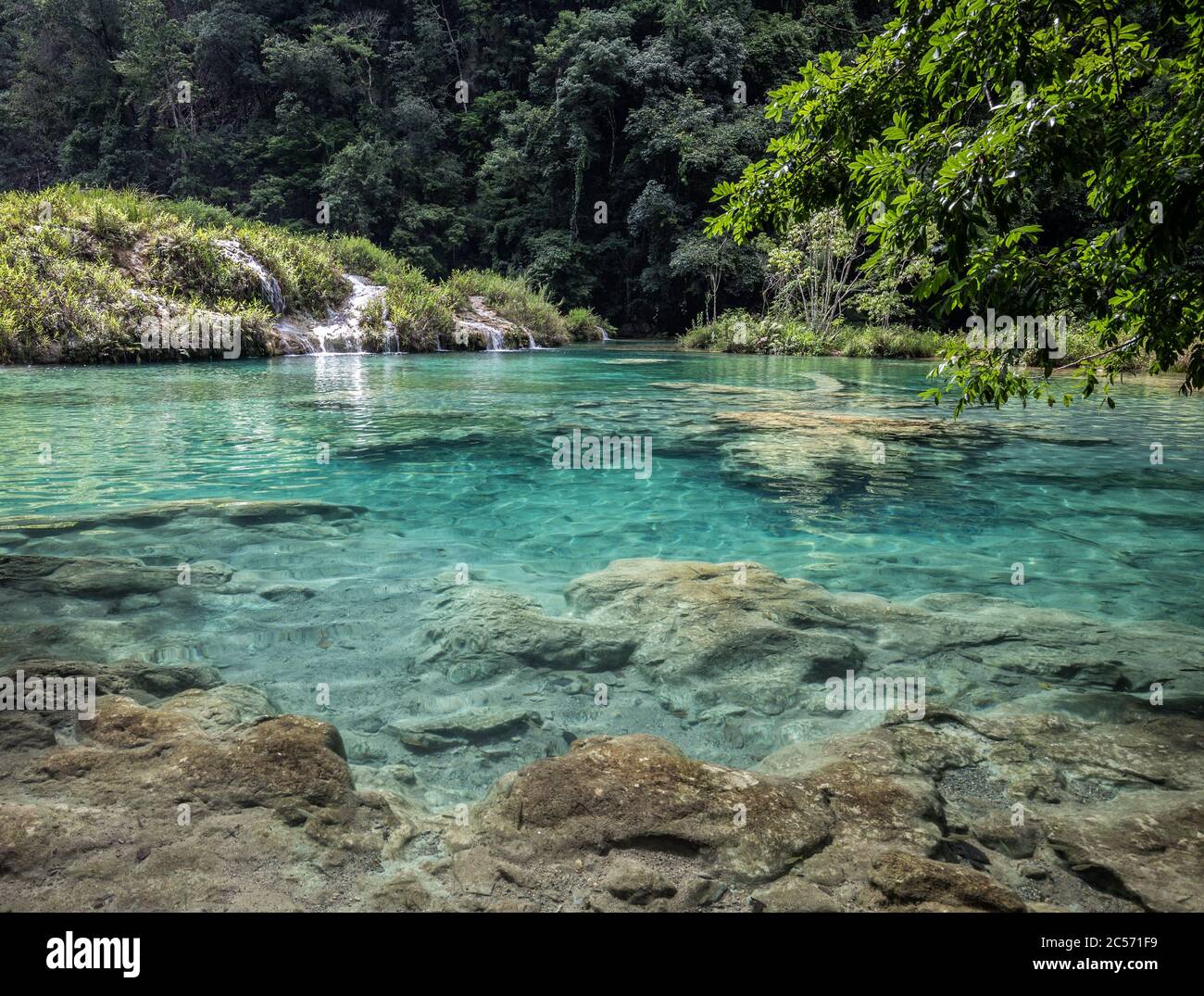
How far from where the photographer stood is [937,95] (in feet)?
11.8

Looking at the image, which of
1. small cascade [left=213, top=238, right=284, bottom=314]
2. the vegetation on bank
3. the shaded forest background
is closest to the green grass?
the shaded forest background

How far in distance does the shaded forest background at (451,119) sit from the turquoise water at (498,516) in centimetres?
2345

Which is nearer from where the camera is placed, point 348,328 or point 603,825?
point 603,825

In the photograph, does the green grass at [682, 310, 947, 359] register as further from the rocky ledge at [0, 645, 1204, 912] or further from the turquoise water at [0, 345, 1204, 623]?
the rocky ledge at [0, 645, 1204, 912]

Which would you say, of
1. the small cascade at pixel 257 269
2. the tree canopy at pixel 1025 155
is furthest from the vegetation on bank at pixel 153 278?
the tree canopy at pixel 1025 155

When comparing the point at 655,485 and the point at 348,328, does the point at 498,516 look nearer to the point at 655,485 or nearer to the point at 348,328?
the point at 655,485

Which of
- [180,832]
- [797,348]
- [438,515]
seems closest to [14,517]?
[438,515]

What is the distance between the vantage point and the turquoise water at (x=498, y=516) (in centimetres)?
348

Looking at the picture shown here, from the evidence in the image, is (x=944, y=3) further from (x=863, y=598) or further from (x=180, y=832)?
(x=180, y=832)

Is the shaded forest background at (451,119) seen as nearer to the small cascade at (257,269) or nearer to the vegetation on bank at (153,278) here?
the vegetation on bank at (153,278)

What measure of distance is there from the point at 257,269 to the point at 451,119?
23236 mm

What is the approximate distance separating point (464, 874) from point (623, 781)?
22.3 inches

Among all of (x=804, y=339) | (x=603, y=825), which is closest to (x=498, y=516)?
(x=603, y=825)

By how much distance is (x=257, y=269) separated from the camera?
2212cm
